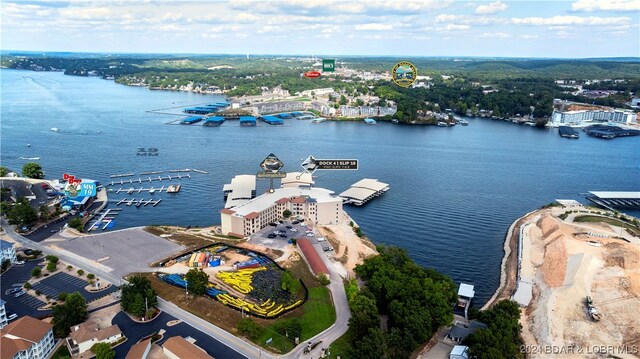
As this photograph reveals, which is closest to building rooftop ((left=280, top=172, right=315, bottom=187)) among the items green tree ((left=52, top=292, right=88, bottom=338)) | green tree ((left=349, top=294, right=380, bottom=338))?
green tree ((left=349, top=294, right=380, bottom=338))

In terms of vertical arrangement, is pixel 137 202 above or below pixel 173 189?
below

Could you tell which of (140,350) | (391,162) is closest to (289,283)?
(140,350)

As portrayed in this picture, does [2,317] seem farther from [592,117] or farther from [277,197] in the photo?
[592,117]

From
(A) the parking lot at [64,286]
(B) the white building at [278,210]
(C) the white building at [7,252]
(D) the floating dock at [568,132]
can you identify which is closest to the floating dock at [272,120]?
(B) the white building at [278,210]

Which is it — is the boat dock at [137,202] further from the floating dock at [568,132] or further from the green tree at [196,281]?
the floating dock at [568,132]

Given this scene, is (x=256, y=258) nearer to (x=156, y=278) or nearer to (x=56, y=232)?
(x=156, y=278)

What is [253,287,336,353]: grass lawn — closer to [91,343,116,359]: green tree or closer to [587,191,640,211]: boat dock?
[91,343,116,359]: green tree
